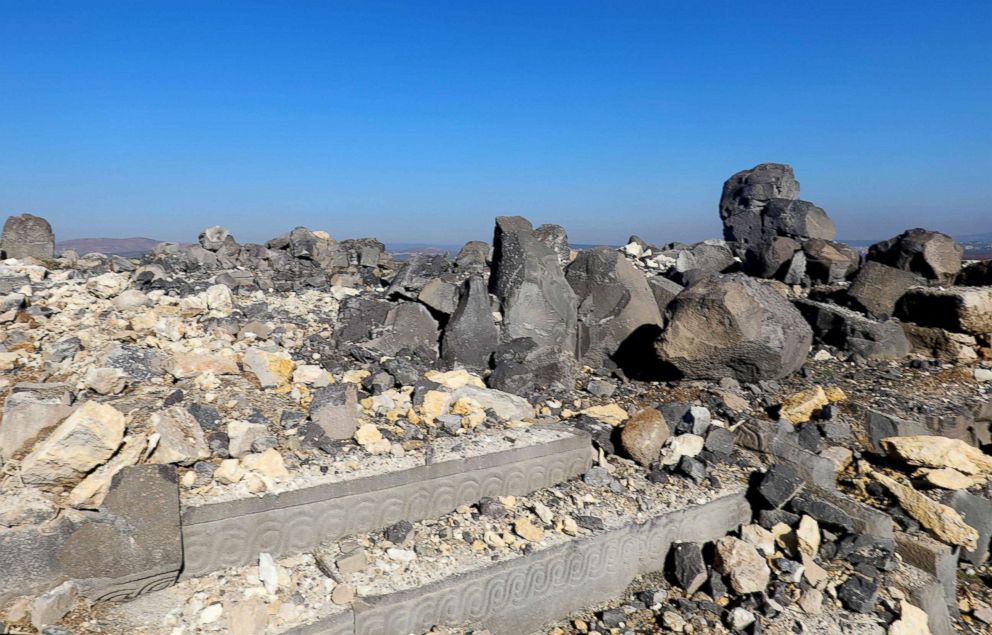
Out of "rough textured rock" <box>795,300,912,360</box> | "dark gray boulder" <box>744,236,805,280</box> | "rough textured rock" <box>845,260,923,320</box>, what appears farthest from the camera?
"dark gray boulder" <box>744,236,805,280</box>

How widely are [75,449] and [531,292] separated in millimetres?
3558

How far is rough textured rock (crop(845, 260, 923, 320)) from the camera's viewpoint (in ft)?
21.2

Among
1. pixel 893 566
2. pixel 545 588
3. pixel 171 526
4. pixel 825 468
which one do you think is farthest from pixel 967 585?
pixel 171 526

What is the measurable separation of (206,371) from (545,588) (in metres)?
2.54

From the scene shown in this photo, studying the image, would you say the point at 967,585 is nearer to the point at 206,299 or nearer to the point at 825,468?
the point at 825,468

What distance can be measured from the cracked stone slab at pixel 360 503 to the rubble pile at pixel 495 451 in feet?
0.04

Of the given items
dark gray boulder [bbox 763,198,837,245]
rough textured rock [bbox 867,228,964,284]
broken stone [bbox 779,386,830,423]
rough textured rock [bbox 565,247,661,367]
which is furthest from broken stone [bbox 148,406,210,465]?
dark gray boulder [bbox 763,198,837,245]

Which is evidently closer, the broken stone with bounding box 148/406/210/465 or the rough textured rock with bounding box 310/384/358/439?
the broken stone with bounding box 148/406/210/465

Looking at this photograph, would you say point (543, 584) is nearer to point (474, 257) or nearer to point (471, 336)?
point (471, 336)

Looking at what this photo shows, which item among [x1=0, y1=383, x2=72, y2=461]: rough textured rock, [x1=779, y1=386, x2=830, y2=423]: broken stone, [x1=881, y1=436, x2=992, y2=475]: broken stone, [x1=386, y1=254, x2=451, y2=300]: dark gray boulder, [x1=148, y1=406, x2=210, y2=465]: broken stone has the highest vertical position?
[x1=386, y1=254, x2=451, y2=300]: dark gray boulder

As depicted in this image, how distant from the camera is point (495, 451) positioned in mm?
3338

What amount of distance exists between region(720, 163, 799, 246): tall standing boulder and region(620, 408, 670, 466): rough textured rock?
1079cm

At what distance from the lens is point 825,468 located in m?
3.64

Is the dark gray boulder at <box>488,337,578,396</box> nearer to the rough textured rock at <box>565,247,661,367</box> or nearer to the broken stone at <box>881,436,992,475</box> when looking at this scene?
the rough textured rock at <box>565,247,661,367</box>
